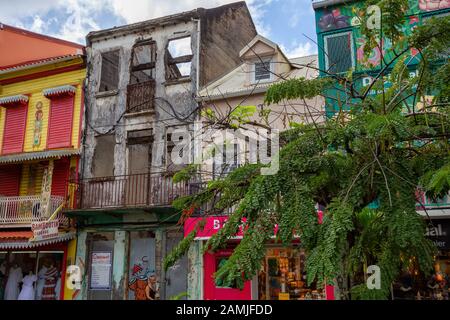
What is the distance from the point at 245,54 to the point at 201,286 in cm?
782

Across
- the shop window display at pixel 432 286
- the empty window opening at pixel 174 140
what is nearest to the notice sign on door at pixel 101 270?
the empty window opening at pixel 174 140

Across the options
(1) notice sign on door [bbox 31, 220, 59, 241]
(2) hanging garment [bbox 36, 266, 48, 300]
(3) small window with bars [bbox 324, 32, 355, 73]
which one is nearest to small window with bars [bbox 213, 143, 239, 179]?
(3) small window with bars [bbox 324, 32, 355, 73]

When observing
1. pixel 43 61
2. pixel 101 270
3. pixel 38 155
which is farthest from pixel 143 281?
pixel 43 61

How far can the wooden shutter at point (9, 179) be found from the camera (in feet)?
56.3

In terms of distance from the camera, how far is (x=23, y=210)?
15.6 metres

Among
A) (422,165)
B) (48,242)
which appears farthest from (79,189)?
(422,165)

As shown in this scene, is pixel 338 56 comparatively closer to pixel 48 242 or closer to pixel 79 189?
pixel 79 189

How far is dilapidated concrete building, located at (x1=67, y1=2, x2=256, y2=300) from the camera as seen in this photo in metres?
14.5

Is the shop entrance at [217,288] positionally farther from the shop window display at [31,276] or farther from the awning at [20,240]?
the shop window display at [31,276]

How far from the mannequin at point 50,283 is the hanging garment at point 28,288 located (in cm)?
40

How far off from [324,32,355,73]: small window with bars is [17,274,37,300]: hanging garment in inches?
485

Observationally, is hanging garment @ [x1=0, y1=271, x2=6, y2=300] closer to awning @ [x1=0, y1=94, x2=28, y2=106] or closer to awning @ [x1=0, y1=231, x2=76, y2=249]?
awning @ [x1=0, y1=231, x2=76, y2=249]

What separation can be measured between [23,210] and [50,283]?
2770 millimetres

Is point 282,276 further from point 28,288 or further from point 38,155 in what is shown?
point 38,155
